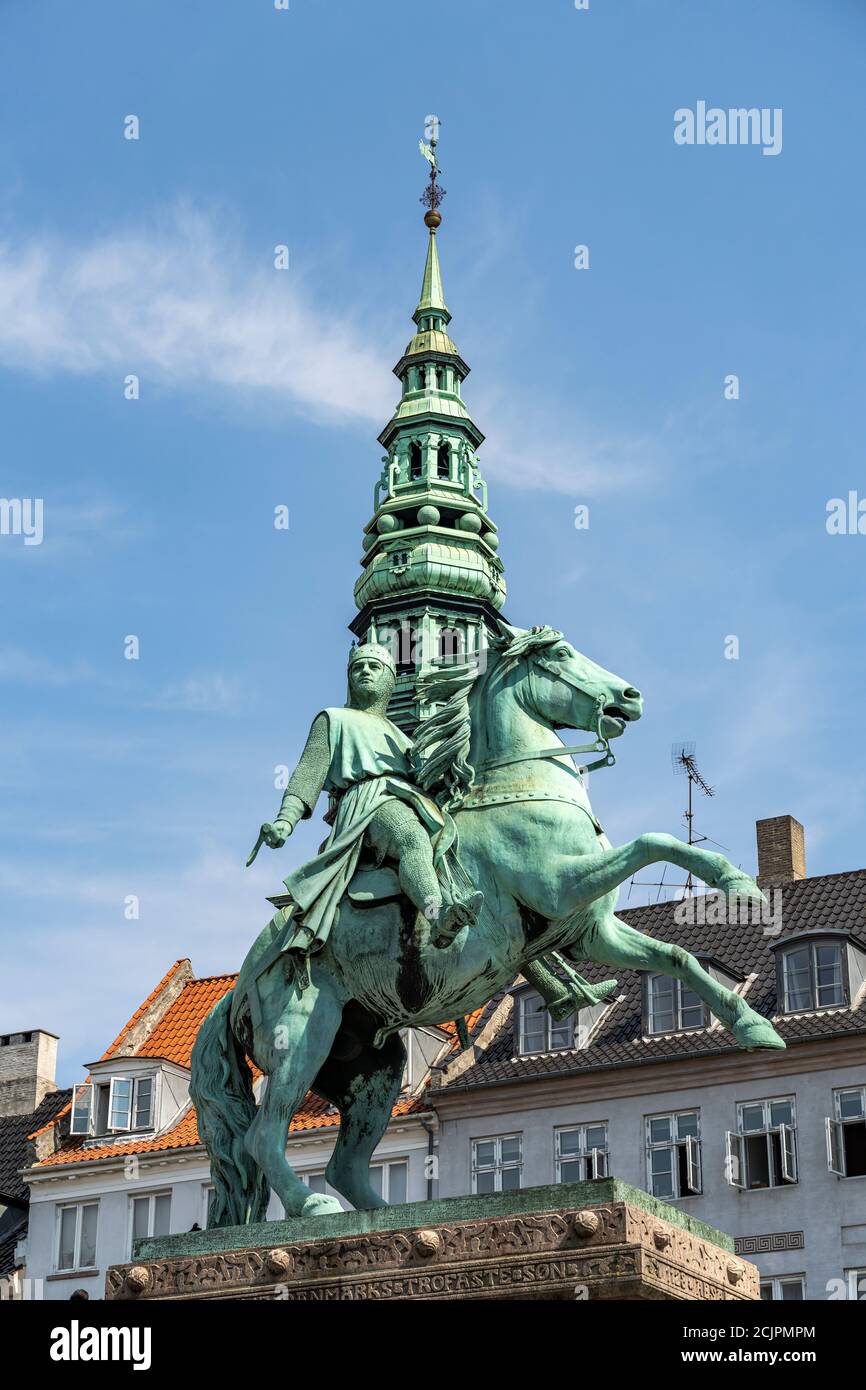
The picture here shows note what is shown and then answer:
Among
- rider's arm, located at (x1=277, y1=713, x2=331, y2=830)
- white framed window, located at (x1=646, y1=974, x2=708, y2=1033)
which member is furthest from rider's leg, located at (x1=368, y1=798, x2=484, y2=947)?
white framed window, located at (x1=646, y1=974, x2=708, y2=1033)

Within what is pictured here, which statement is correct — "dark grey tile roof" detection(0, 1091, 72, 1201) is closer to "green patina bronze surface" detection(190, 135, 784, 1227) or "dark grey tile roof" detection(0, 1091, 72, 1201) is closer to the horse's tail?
the horse's tail

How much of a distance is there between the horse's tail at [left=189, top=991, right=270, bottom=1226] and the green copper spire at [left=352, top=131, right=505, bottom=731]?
153 feet

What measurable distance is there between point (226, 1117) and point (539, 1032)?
3059cm

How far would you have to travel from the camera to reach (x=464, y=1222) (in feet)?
52.9

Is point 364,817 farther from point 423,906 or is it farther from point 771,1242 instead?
point 771,1242

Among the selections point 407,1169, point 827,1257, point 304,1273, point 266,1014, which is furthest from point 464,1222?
point 407,1169

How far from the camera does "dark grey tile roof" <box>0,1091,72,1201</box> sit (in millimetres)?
55156

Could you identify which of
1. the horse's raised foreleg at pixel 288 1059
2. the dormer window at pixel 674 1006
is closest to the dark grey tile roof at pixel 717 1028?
the dormer window at pixel 674 1006

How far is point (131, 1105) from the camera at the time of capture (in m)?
52.5

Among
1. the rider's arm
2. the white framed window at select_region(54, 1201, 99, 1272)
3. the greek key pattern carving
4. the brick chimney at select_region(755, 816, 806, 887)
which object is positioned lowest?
the rider's arm

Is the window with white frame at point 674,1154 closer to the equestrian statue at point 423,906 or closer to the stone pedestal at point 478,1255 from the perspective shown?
the equestrian statue at point 423,906

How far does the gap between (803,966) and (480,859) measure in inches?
1194

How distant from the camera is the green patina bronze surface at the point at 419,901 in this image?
57.1ft

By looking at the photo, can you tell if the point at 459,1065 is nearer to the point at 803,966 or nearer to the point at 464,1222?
the point at 803,966
